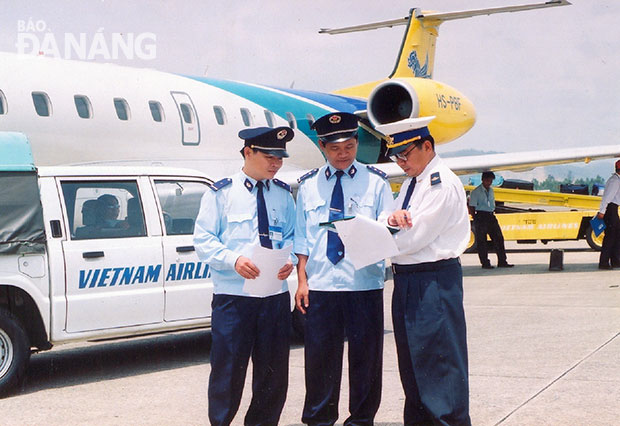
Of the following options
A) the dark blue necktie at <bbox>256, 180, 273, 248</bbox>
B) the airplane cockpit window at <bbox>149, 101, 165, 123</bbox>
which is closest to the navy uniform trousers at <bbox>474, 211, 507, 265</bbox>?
the airplane cockpit window at <bbox>149, 101, 165, 123</bbox>

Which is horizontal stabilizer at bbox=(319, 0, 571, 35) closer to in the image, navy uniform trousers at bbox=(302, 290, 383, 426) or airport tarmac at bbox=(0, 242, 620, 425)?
airport tarmac at bbox=(0, 242, 620, 425)

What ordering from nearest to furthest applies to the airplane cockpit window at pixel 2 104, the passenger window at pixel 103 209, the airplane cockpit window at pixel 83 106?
the passenger window at pixel 103 209 → the airplane cockpit window at pixel 2 104 → the airplane cockpit window at pixel 83 106

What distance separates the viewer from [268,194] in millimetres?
5191

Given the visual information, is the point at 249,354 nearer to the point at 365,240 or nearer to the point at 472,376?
the point at 365,240

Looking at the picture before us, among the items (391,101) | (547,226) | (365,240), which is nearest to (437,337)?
(365,240)

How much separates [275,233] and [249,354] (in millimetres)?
719

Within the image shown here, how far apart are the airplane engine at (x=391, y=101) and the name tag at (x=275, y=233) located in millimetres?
11369

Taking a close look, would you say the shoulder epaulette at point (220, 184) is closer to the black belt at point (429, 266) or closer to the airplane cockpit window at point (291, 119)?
the black belt at point (429, 266)

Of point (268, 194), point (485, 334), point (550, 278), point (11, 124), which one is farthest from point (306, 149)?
point (268, 194)

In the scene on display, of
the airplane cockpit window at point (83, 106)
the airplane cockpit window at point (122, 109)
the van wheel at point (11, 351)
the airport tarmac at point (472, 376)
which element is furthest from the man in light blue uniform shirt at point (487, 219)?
the van wheel at point (11, 351)

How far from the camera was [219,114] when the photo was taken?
14820mm

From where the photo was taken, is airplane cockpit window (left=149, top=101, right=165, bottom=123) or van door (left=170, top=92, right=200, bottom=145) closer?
airplane cockpit window (left=149, top=101, right=165, bottom=123)

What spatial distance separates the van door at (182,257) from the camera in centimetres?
737

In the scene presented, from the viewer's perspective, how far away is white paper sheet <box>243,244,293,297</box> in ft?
16.1
